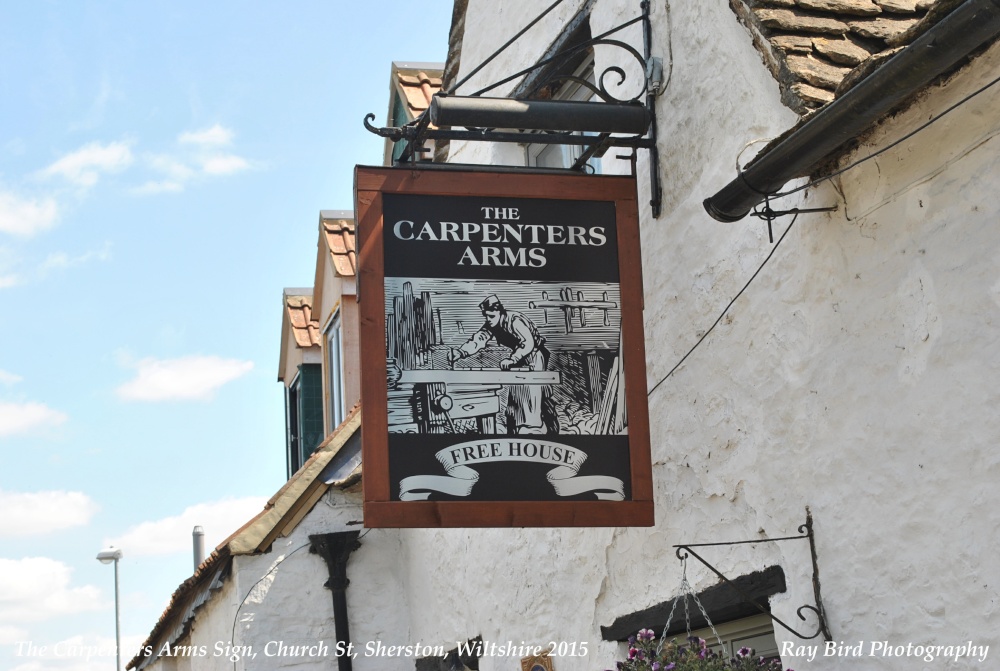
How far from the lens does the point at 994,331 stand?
395cm

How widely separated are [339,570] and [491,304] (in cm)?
435

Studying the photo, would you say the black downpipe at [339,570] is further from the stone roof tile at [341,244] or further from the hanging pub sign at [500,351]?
the hanging pub sign at [500,351]

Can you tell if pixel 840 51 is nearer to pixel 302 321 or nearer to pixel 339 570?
pixel 339 570

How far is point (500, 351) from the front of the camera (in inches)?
202

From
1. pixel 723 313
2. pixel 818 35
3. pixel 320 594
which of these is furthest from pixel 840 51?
pixel 320 594

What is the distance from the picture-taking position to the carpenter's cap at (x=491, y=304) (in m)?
5.16

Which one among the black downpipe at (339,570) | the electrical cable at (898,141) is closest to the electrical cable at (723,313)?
the electrical cable at (898,141)

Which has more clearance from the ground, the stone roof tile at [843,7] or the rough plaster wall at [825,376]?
the stone roof tile at [843,7]

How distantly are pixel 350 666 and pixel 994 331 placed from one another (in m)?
6.01

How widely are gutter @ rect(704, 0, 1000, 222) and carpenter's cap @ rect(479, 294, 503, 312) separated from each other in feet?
3.06

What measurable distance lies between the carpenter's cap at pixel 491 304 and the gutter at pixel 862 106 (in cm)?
93

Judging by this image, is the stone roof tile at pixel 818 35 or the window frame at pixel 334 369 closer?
the stone roof tile at pixel 818 35

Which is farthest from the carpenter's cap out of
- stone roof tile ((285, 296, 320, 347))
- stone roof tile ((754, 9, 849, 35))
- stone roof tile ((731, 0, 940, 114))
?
stone roof tile ((285, 296, 320, 347))

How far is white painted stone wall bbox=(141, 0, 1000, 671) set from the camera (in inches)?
159
